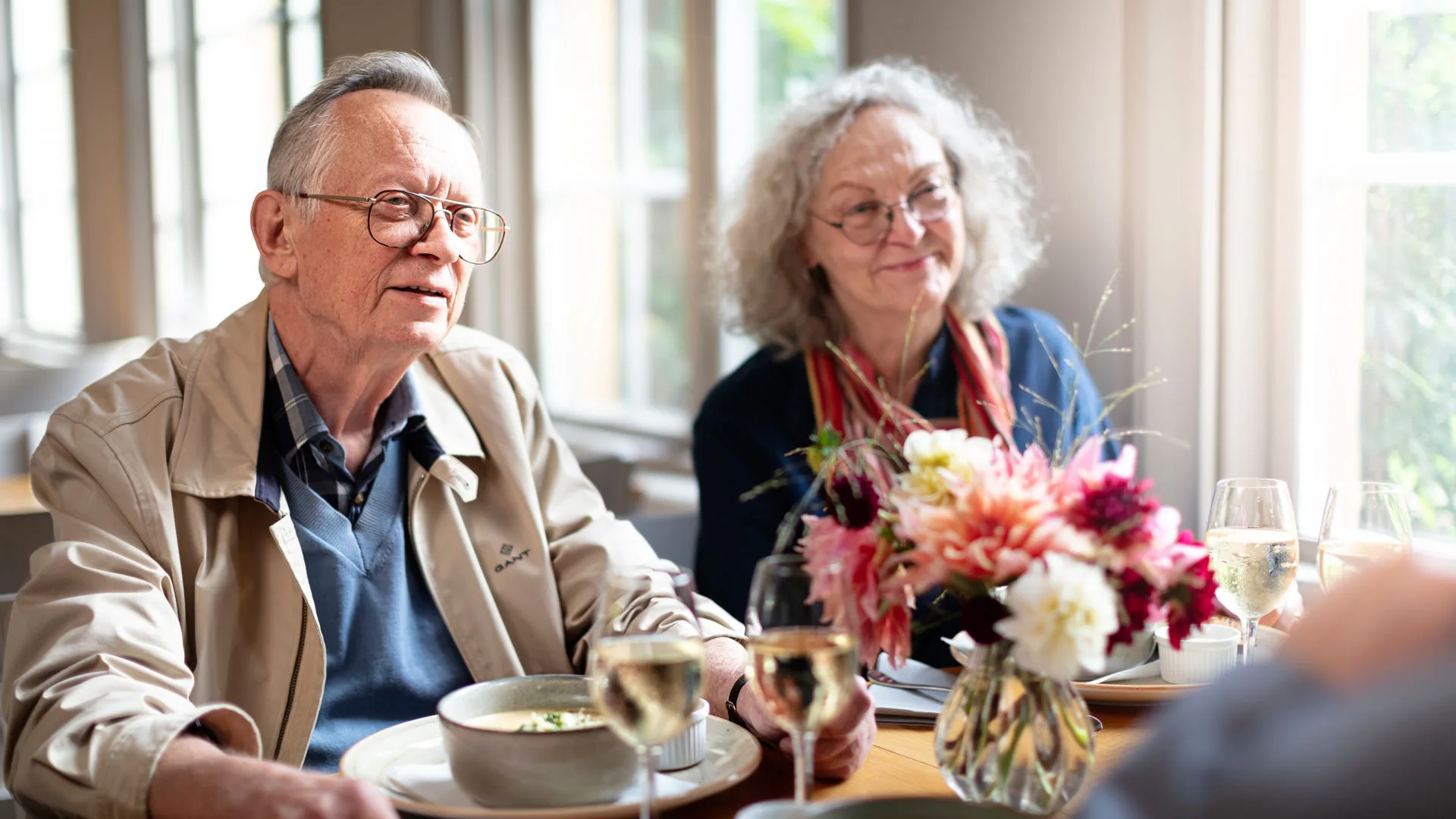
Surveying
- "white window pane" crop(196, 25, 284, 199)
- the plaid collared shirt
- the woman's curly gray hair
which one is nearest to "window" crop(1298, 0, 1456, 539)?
the woman's curly gray hair

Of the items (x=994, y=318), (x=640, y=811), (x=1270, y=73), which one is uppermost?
(x=1270, y=73)

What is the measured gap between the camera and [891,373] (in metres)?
2.27

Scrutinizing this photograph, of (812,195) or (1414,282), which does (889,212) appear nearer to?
(812,195)

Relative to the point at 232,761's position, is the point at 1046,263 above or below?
above

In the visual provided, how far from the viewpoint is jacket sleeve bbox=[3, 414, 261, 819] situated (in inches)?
43.2

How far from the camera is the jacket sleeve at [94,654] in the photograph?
1.10 meters

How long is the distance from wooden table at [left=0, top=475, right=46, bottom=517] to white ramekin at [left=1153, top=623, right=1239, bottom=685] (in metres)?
1.99

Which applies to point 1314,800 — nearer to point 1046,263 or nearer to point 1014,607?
point 1014,607

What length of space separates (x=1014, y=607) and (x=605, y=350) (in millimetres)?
3131

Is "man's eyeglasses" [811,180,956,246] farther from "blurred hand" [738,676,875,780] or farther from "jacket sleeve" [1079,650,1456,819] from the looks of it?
"jacket sleeve" [1079,650,1456,819]

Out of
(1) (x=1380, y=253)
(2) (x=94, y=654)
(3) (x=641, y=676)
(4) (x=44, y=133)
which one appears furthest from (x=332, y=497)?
(4) (x=44, y=133)

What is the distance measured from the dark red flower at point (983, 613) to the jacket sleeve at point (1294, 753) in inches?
10.8

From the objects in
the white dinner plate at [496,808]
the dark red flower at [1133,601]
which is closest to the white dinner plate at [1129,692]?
the white dinner plate at [496,808]

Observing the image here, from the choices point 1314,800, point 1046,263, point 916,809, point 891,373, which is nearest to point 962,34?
point 1046,263
